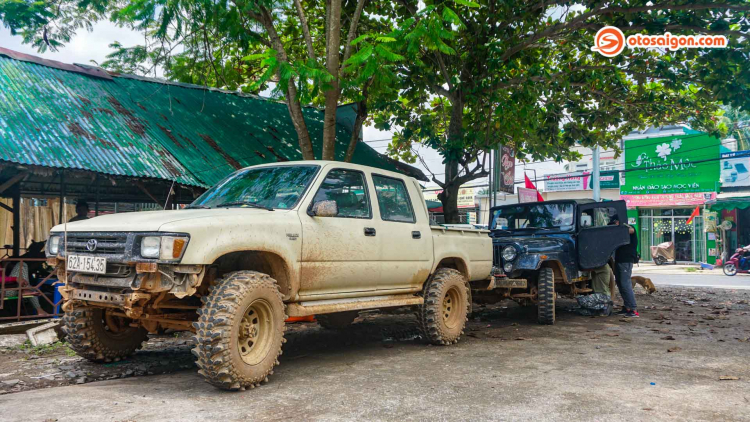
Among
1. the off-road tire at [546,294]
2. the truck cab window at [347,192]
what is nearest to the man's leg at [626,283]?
the off-road tire at [546,294]

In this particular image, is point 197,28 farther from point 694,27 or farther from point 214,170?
point 694,27

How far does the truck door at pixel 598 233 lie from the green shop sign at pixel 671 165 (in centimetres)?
1885

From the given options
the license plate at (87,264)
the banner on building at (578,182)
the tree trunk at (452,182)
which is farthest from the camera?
the banner on building at (578,182)

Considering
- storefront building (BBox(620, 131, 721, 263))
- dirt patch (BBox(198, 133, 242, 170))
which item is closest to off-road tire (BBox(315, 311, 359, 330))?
dirt patch (BBox(198, 133, 242, 170))

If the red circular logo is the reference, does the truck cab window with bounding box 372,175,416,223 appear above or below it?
below

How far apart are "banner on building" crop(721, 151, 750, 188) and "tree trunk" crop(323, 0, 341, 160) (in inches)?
1010

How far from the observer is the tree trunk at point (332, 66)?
9023 millimetres

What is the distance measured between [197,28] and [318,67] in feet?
8.32

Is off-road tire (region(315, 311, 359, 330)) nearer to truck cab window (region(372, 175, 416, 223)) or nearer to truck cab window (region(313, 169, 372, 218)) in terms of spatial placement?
truck cab window (region(372, 175, 416, 223))

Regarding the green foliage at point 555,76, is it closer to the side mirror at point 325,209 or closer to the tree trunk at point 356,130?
the tree trunk at point 356,130

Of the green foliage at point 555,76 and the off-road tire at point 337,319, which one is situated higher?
the green foliage at point 555,76

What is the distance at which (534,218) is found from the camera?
10203 millimetres

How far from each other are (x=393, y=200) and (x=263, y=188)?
1.58 meters

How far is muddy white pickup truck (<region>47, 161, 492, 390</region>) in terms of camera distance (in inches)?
172
